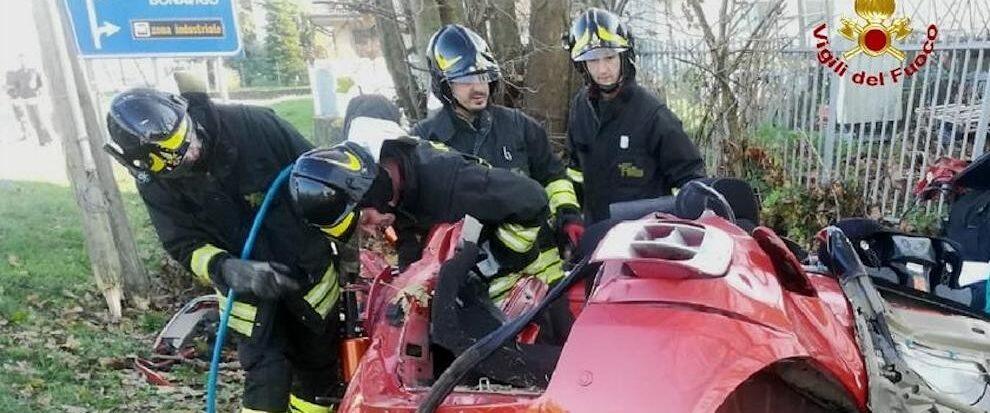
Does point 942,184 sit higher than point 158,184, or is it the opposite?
point 158,184

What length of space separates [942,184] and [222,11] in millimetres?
4250

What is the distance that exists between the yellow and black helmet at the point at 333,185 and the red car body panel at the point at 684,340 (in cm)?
90

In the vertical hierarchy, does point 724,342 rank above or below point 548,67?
below

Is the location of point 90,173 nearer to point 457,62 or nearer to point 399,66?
point 399,66

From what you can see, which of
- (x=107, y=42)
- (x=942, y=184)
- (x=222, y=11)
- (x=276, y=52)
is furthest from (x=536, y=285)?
(x=276, y=52)

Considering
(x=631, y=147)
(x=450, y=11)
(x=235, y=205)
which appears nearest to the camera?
(x=235, y=205)

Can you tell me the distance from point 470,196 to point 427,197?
16 cm

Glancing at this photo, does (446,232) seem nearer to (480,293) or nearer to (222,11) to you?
(480,293)

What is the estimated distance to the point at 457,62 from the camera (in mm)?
3496

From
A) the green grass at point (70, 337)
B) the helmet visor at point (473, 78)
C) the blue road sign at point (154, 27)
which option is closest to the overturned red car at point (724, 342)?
the helmet visor at point (473, 78)

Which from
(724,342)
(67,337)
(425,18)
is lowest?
(67,337)

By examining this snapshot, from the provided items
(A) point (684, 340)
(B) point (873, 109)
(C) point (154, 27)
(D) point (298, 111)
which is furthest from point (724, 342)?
(D) point (298, 111)

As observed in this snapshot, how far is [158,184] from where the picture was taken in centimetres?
296

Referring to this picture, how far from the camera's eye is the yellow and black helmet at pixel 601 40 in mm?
3617
